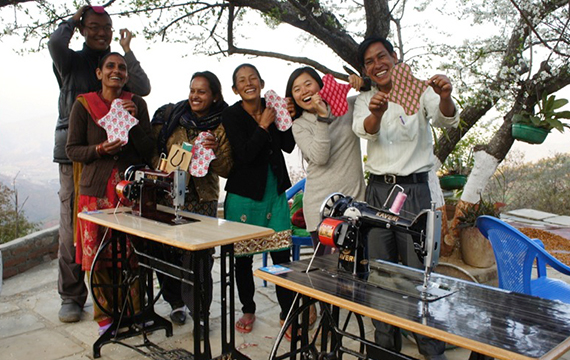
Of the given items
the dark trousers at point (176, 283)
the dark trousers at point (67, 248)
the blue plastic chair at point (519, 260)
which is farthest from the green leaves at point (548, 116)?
the dark trousers at point (67, 248)

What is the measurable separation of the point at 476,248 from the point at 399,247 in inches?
→ 60.0

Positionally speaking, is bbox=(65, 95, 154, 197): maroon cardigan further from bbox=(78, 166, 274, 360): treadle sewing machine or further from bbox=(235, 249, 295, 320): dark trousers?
bbox=(235, 249, 295, 320): dark trousers

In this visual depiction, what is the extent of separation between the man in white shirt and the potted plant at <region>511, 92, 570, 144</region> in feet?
6.40

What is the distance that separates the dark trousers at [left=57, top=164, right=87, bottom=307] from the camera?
3453mm

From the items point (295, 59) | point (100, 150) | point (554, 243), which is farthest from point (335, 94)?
point (554, 243)

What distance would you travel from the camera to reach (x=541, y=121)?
4031 millimetres

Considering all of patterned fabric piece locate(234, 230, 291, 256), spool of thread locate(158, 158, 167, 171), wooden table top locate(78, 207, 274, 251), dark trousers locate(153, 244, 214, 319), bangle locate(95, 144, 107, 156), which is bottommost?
dark trousers locate(153, 244, 214, 319)

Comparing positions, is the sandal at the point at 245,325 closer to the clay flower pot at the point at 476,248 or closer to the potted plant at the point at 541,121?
the clay flower pot at the point at 476,248

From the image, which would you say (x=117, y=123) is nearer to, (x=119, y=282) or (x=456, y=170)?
(x=119, y=282)

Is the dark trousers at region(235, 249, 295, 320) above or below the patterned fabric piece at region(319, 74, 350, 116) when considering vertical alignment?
below

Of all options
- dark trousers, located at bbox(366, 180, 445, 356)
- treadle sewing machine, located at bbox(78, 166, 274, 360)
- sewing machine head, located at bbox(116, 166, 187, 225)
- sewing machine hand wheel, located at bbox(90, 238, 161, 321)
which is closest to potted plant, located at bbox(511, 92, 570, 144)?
dark trousers, located at bbox(366, 180, 445, 356)

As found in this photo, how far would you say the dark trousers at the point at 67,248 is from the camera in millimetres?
3453

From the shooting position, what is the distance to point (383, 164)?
2576mm

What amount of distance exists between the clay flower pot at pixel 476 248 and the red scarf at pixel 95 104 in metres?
2.80
